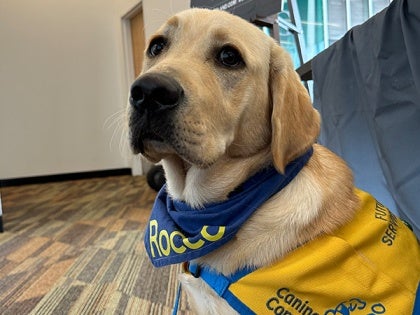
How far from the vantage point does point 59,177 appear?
20.2 ft

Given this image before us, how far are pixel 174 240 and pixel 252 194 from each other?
0.23m

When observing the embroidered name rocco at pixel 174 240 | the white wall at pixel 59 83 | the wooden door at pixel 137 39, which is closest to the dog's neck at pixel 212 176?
the embroidered name rocco at pixel 174 240

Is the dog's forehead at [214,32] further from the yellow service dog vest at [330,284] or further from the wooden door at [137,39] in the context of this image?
the wooden door at [137,39]

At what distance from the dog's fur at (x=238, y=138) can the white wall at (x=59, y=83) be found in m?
4.92

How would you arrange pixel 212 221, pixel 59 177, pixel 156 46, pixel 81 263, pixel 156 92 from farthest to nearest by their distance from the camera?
pixel 59 177
pixel 81 263
pixel 156 46
pixel 212 221
pixel 156 92

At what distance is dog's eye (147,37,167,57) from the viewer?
42.7 inches

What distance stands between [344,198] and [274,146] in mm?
227

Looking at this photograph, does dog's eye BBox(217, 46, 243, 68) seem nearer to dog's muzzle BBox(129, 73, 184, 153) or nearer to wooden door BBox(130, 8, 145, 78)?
dog's muzzle BBox(129, 73, 184, 153)

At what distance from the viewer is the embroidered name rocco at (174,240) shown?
2.84 ft

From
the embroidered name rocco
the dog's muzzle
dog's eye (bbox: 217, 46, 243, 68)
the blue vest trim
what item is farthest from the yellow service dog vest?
dog's eye (bbox: 217, 46, 243, 68)

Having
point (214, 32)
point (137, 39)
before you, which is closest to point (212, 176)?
point (214, 32)

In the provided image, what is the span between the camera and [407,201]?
136cm

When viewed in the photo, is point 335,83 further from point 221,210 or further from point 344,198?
point 221,210

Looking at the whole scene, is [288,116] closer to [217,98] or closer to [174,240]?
[217,98]
